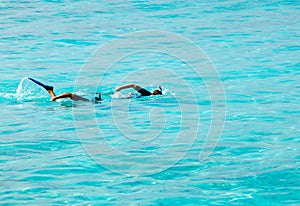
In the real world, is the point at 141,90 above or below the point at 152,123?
above

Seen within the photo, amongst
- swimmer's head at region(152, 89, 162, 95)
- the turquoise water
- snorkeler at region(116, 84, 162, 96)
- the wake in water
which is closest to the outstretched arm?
the turquoise water

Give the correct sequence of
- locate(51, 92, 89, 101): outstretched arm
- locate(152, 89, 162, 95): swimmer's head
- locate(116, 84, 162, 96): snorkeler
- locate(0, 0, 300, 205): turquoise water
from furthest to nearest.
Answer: locate(152, 89, 162, 95): swimmer's head
locate(116, 84, 162, 96): snorkeler
locate(51, 92, 89, 101): outstretched arm
locate(0, 0, 300, 205): turquoise water

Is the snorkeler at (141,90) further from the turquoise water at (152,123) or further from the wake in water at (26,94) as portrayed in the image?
the wake in water at (26,94)

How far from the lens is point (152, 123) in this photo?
9.31 m

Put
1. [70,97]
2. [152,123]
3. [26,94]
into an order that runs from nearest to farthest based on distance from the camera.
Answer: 1. [152,123]
2. [70,97]
3. [26,94]

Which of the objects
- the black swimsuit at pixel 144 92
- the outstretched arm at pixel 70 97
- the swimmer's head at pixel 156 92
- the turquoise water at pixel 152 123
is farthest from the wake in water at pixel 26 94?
the swimmer's head at pixel 156 92

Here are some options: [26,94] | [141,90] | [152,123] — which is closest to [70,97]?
[26,94]

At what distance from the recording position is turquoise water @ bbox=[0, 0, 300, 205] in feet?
22.5

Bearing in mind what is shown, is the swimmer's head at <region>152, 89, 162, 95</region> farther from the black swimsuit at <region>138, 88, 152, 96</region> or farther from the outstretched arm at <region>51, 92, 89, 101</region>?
the outstretched arm at <region>51, 92, 89, 101</region>

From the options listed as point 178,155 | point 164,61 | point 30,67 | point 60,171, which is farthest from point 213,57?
point 60,171

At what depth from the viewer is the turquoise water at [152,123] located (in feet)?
22.5

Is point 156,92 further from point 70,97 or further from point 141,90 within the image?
point 70,97

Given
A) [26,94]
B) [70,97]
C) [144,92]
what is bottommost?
[70,97]

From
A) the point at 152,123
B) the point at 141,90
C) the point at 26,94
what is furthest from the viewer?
the point at 26,94
